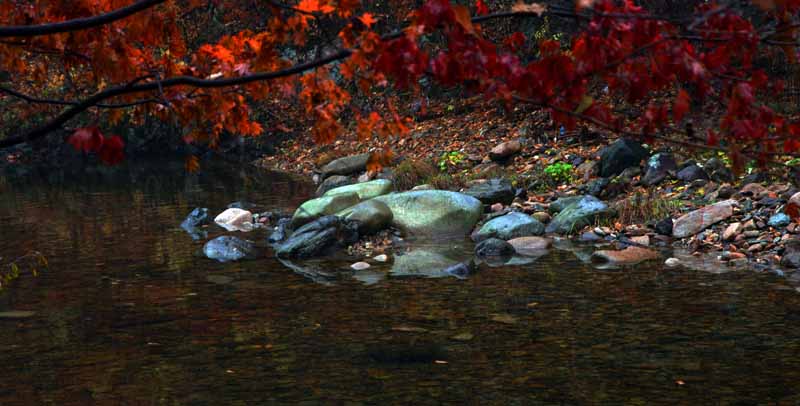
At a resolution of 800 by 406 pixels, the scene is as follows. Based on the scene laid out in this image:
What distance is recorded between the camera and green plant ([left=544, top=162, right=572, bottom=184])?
15.1 metres

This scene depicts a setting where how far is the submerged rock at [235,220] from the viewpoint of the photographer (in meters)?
14.4

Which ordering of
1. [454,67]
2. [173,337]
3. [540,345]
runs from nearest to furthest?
[454,67] → [540,345] → [173,337]

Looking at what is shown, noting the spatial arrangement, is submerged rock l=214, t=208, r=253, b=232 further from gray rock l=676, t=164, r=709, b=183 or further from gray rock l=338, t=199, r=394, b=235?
gray rock l=676, t=164, r=709, b=183

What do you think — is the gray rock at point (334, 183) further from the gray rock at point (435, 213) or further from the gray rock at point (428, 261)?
the gray rock at point (428, 261)

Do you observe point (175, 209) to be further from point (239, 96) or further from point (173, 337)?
point (239, 96)

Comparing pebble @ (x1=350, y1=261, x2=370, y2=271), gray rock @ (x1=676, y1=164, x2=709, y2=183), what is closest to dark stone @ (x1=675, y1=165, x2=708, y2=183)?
gray rock @ (x1=676, y1=164, x2=709, y2=183)

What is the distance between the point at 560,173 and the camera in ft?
49.8

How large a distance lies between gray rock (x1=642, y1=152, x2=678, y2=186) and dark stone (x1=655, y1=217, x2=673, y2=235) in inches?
87.1

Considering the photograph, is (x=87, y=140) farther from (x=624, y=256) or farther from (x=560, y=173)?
(x=560, y=173)

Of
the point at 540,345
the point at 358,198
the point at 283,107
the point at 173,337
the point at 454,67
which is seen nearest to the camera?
the point at 454,67

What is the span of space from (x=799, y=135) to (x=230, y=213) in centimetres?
1188

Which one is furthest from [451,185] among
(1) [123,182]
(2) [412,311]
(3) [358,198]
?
(1) [123,182]

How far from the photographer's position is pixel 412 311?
27.7ft

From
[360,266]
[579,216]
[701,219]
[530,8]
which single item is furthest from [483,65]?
[579,216]
